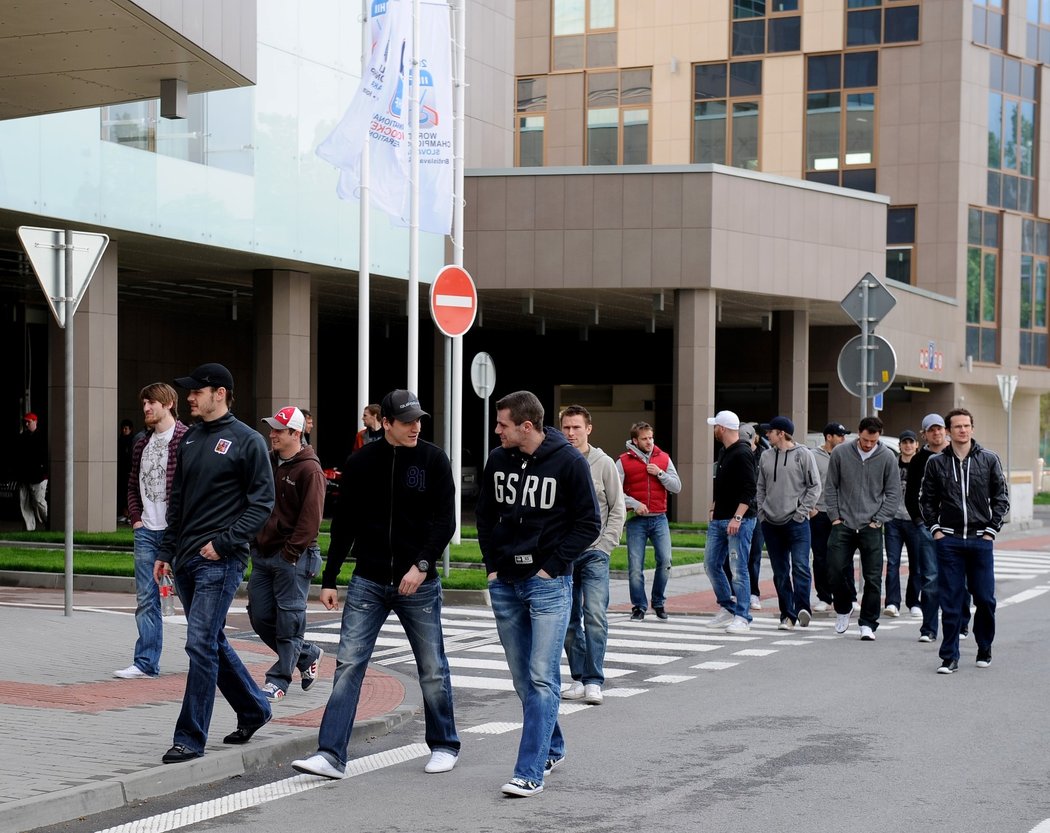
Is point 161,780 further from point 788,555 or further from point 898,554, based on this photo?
point 898,554

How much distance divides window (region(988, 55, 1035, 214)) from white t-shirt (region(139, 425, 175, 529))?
41691 millimetres

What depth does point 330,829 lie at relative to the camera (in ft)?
20.9

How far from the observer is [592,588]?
408 inches

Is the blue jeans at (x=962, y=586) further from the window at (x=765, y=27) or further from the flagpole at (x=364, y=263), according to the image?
the window at (x=765, y=27)

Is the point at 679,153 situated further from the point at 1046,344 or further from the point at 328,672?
the point at 328,672

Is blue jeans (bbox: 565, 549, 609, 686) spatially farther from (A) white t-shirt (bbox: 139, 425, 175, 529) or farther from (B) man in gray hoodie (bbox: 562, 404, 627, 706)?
(A) white t-shirt (bbox: 139, 425, 175, 529)

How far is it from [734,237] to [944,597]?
719 inches

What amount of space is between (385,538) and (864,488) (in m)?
7.07

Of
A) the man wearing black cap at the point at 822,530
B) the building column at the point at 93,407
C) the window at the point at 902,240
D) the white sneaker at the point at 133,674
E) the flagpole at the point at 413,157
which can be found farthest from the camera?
the window at the point at 902,240

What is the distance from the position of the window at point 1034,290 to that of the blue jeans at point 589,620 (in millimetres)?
41860

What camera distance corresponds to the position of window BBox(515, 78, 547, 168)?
47.6m

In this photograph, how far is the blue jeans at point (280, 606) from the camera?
31.1 feet

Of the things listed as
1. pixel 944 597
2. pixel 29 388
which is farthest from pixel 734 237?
pixel 944 597

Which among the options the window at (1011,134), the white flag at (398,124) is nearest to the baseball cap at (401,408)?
the white flag at (398,124)
